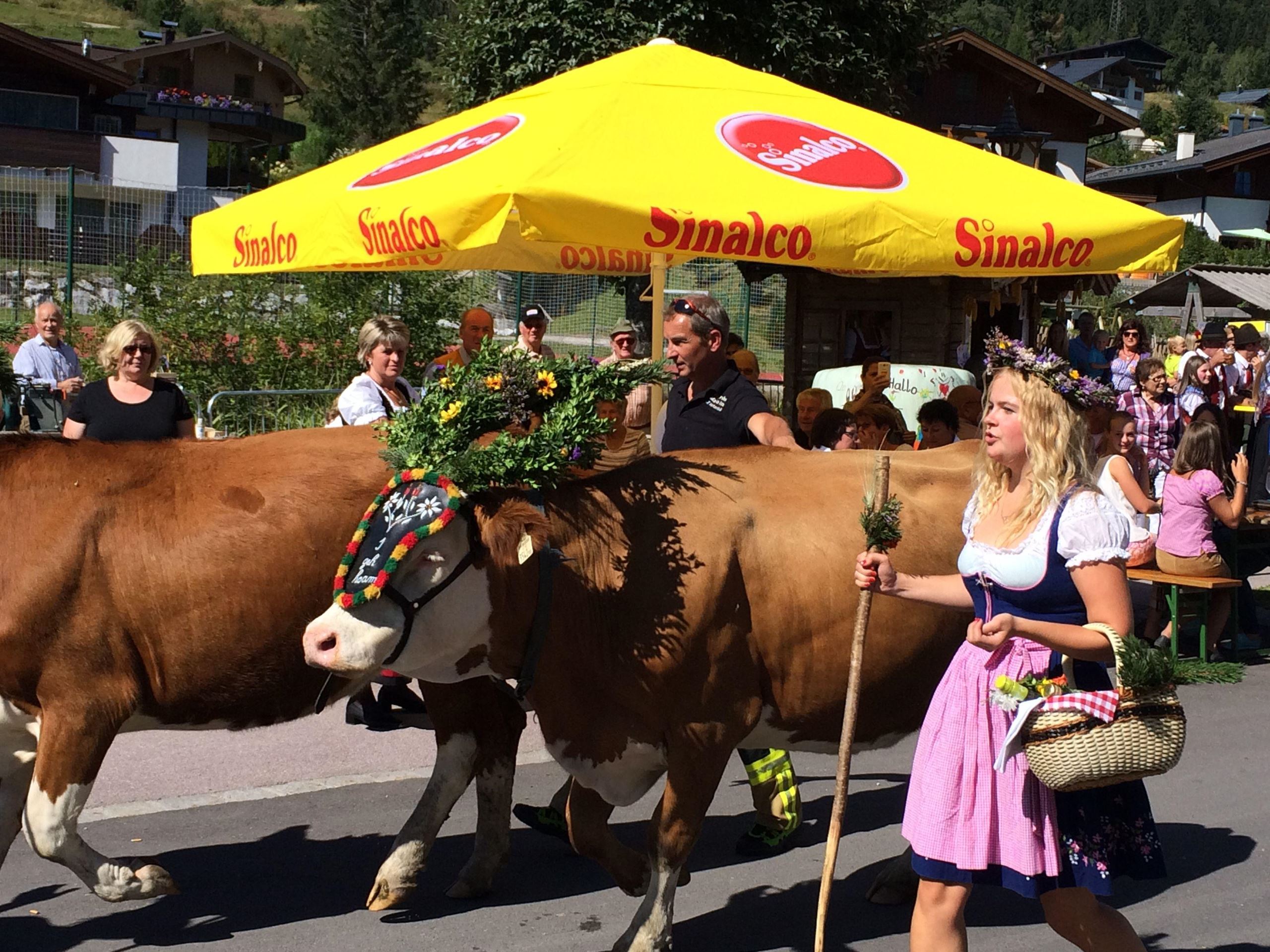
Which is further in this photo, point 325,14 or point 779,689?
point 325,14

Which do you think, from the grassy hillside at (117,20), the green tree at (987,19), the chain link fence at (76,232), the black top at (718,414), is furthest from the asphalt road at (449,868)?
the green tree at (987,19)

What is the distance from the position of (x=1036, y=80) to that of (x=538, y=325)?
39.3 meters

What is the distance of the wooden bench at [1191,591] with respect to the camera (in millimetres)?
8422

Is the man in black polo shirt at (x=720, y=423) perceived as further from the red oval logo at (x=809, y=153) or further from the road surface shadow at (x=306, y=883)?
the red oval logo at (x=809, y=153)

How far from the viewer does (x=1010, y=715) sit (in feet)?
11.3

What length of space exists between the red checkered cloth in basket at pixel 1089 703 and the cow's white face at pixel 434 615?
141 cm

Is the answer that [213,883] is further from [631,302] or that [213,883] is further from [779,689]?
[631,302]

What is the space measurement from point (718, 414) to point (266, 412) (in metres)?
7.36

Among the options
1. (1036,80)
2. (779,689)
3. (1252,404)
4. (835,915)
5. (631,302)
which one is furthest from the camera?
(1036,80)

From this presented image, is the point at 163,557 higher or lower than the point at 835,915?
higher

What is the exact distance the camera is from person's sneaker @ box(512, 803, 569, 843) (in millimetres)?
5504

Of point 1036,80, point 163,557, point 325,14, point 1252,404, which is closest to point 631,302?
point 1252,404

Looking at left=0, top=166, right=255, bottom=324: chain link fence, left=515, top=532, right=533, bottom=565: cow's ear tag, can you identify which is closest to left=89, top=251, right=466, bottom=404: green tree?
left=0, top=166, right=255, bottom=324: chain link fence

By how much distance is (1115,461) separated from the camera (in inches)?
320
